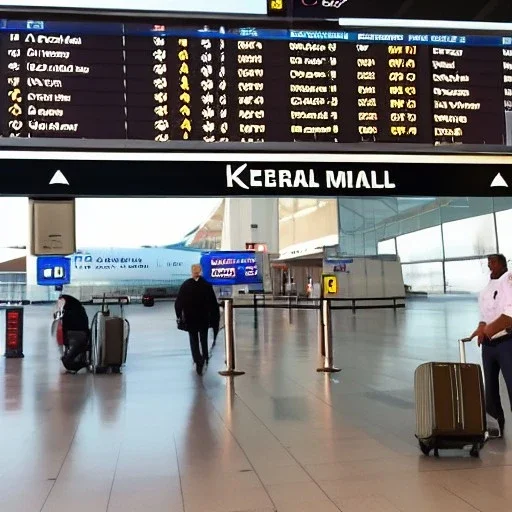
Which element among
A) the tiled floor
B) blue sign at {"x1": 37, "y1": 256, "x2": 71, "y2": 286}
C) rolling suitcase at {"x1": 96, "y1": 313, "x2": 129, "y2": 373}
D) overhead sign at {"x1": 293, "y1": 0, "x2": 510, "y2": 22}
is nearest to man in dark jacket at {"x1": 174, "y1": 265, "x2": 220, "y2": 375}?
the tiled floor

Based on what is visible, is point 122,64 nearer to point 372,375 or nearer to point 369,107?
point 369,107

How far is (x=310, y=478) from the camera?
14.0ft

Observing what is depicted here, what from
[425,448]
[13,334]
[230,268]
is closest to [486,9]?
[425,448]

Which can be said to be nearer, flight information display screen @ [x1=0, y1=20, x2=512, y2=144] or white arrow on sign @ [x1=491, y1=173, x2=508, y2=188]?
flight information display screen @ [x1=0, y1=20, x2=512, y2=144]

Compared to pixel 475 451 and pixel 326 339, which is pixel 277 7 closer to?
pixel 475 451

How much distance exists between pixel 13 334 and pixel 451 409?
400 inches

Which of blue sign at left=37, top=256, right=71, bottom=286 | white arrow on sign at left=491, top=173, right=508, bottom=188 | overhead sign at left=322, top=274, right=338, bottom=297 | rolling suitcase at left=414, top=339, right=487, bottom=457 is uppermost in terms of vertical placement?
white arrow on sign at left=491, top=173, right=508, bottom=188

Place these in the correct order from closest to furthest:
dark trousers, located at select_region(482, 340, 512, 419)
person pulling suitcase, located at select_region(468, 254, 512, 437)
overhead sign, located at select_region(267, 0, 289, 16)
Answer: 1. overhead sign, located at select_region(267, 0, 289, 16)
2. person pulling suitcase, located at select_region(468, 254, 512, 437)
3. dark trousers, located at select_region(482, 340, 512, 419)

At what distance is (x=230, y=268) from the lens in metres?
16.7

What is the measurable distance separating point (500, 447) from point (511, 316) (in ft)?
3.61

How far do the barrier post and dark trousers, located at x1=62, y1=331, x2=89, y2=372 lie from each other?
114 inches

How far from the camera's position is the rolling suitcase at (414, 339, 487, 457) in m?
4.59

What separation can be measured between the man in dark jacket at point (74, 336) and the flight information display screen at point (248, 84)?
20.7 feet

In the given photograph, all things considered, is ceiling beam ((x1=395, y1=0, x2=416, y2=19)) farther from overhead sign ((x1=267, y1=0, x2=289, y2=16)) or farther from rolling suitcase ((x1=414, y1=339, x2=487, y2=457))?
rolling suitcase ((x1=414, y1=339, x2=487, y2=457))
